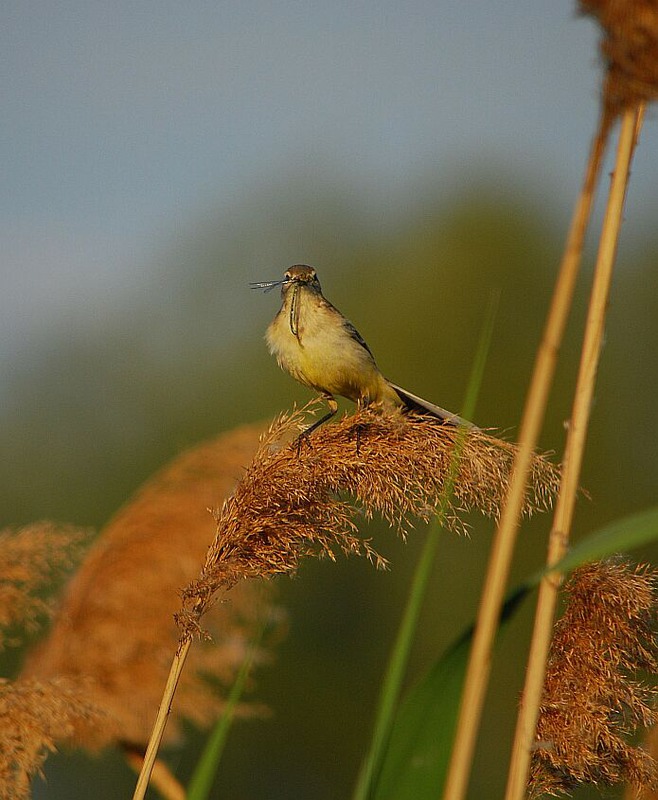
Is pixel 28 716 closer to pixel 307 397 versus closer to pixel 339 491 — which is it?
pixel 339 491

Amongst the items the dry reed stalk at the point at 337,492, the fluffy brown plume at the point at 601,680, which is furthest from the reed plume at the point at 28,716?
the fluffy brown plume at the point at 601,680

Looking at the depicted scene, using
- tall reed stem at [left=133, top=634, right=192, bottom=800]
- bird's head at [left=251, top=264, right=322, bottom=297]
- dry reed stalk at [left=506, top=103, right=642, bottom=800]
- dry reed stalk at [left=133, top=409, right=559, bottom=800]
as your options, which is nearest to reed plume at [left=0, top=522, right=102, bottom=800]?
tall reed stem at [left=133, top=634, right=192, bottom=800]

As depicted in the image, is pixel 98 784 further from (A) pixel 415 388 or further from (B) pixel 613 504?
(B) pixel 613 504

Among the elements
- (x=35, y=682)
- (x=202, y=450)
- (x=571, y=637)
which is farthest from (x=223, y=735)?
(x=202, y=450)

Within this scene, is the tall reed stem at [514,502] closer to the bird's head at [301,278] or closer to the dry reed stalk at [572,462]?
the dry reed stalk at [572,462]

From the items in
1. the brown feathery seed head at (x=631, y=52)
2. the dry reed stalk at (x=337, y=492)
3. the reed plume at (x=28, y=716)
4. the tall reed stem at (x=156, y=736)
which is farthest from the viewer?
the reed plume at (x=28, y=716)
